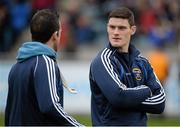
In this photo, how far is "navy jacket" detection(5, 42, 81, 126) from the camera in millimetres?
6055

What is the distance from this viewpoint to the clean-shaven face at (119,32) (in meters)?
7.16

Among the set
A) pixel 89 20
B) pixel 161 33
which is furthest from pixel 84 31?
pixel 161 33

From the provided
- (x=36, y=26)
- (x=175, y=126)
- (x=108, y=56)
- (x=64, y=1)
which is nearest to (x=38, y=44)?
(x=36, y=26)

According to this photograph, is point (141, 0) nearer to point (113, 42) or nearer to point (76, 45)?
point (76, 45)

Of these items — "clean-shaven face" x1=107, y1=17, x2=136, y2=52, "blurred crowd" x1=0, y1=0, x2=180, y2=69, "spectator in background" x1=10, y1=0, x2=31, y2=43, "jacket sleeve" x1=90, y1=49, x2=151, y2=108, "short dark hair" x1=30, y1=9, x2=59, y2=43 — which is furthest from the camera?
"spectator in background" x1=10, y1=0, x2=31, y2=43

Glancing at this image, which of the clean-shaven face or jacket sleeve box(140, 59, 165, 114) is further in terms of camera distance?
the clean-shaven face

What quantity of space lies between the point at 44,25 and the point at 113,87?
1.05 meters

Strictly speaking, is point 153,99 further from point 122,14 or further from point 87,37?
point 87,37

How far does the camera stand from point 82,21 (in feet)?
62.0

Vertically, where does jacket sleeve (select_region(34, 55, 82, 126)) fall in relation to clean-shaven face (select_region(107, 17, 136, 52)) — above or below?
below

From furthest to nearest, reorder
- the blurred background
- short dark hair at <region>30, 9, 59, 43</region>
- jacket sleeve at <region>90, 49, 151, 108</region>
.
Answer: the blurred background
jacket sleeve at <region>90, 49, 151, 108</region>
short dark hair at <region>30, 9, 59, 43</region>

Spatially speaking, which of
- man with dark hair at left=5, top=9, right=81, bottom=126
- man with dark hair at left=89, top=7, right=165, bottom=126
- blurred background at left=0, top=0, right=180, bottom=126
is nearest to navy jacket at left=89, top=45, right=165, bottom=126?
man with dark hair at left=89, top=7, right=165, bottom=126

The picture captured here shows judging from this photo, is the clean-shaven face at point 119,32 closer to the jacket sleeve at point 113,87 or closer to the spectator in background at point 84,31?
the jacket sleeve at point 113,87

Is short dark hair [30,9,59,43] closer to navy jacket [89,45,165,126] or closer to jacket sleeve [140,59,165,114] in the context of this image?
navy jacket [89,45,165,126]
